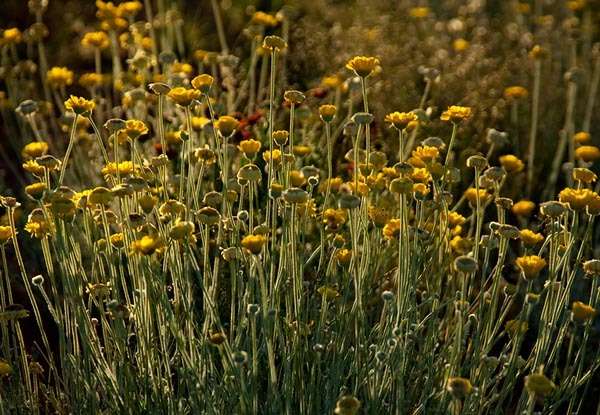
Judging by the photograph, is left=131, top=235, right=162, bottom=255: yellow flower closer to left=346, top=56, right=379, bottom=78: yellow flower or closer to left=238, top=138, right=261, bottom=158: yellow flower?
left=238, top=138, right=261, bottom=158: yellow flower

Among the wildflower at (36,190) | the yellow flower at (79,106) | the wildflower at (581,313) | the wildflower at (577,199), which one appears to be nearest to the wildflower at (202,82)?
the yellow flower at (79,106)

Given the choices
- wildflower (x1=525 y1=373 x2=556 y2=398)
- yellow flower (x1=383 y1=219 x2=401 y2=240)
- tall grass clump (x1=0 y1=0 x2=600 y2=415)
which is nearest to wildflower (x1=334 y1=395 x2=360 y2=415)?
tall grass clump (x1=0 y1=0 x2=600 y2=415)

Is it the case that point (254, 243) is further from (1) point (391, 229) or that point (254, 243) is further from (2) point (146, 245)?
(1) point (391, 229)

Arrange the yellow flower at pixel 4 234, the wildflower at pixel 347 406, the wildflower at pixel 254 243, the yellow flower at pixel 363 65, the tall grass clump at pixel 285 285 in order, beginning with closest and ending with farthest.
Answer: the wildflower at pixel 347 406 < the wildflower at pixel 254 243 < the tall grass clump at pixel 285 285 < the yellow flower at pixel 4 234 < the yellow flower at pixel 363 65

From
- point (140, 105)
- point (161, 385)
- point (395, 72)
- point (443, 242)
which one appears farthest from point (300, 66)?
point (161, 385)

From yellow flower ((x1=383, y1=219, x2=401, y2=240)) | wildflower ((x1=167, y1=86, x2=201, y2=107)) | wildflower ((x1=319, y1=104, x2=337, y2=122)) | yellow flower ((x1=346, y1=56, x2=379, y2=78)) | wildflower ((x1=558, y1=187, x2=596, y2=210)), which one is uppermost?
yellow flower ((x1=346, y1=56, x2=379, y2=78))

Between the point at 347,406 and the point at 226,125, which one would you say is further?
the point at 226,125

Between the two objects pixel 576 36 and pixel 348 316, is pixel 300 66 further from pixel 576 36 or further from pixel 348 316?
pixel 348 316

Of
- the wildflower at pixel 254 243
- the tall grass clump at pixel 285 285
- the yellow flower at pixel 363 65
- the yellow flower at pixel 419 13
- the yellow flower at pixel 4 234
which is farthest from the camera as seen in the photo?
the yellow flower at pixel 419 13

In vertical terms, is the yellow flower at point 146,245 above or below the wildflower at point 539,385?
above

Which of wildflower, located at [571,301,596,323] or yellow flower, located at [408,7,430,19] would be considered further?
yellow flower, located at [408,7,430,19]

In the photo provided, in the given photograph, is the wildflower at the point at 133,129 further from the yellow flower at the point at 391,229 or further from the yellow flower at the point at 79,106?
the yellow flower at the point at 391,229

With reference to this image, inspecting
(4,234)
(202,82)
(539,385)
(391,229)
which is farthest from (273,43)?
(539,385)

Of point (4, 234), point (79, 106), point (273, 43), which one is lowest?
point (4, 234)
